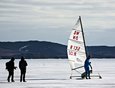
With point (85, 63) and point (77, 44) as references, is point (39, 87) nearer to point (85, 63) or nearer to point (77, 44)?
point (85, 63)

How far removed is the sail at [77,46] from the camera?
38.2 metres

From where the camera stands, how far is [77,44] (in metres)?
38.4

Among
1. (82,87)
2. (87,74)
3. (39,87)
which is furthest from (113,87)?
(87,74)

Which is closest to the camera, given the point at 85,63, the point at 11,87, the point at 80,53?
the point at 11,87

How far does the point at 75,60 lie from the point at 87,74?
2360 millimetres

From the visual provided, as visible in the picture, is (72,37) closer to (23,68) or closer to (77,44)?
(77,44)

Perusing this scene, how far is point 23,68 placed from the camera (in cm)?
3136

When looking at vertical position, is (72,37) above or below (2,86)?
above

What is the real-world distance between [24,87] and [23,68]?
500 cm

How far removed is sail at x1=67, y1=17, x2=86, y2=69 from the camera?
38156 mm

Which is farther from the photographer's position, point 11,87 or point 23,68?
point 23,68

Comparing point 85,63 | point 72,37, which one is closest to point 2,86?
point 85,63

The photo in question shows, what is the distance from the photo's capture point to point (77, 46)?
3834 centimetres

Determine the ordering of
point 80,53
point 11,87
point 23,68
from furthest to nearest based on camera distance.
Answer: point 80,53
point 23,68
point 11,87
